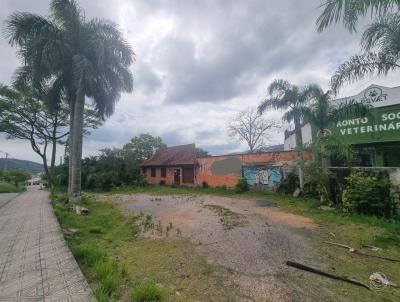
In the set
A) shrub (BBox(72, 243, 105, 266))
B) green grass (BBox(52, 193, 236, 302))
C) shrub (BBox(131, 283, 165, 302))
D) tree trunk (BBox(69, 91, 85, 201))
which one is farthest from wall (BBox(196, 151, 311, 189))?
shrub (BBox(131, 283, 165, 302))

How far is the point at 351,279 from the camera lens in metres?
3.27

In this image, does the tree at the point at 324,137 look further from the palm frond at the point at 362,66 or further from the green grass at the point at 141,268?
the green grass at the point at 141,268

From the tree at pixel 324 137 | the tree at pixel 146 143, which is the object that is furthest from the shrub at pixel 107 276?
the tree at pixel 146 143

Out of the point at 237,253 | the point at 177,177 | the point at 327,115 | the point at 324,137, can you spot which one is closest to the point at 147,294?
the point at 237,253

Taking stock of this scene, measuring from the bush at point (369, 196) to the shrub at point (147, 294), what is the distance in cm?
727

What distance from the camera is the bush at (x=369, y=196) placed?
266 inches

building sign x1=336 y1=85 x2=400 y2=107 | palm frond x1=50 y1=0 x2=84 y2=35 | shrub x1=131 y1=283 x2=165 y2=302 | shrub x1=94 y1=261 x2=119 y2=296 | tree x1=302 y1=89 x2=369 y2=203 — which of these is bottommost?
shrub x1=131 y1=283 x2=165 y2=302

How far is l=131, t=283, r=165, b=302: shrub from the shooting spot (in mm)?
2723

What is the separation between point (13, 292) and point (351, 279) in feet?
15.1

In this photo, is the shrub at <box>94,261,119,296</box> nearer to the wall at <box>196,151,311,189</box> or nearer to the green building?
the green building

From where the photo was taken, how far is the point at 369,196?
7.03 m

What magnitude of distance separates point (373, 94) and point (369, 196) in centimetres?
1293

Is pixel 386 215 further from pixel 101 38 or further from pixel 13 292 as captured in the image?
pixel 101 38

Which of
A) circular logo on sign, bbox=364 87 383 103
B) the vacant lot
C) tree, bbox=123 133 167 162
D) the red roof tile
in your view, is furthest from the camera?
tree, bbox=123 133 167 162
